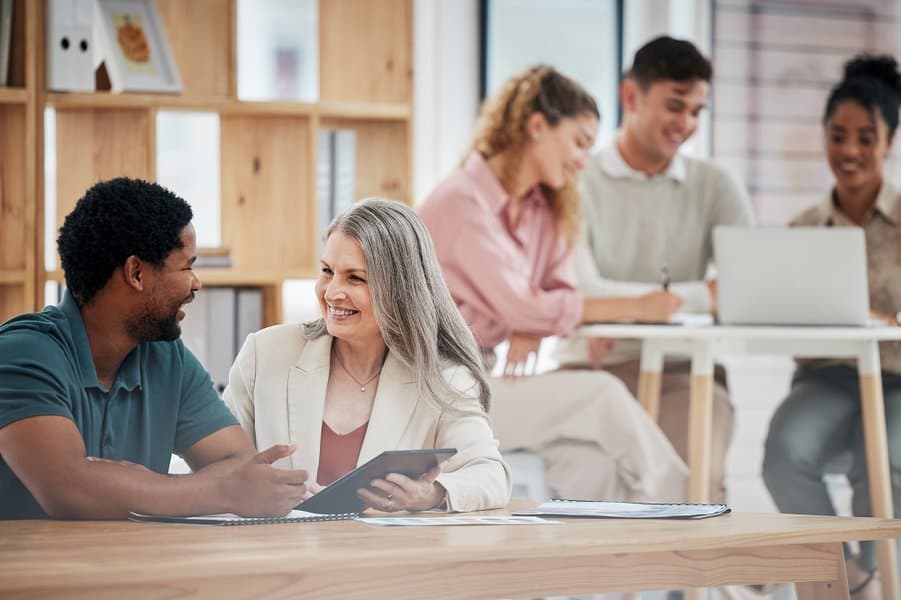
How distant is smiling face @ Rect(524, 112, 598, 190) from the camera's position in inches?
132

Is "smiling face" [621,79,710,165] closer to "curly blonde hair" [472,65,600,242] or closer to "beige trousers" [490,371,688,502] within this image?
"curly blonde hair" [472,65,600,242]

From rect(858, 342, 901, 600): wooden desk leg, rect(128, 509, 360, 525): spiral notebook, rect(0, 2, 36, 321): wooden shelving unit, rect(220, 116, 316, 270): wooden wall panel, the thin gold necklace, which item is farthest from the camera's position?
rect(220, 116, 316, 270): wooden wall panel

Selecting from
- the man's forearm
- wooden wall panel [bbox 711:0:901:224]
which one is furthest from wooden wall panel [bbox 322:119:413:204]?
the man's forearm

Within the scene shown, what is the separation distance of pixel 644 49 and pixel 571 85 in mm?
400

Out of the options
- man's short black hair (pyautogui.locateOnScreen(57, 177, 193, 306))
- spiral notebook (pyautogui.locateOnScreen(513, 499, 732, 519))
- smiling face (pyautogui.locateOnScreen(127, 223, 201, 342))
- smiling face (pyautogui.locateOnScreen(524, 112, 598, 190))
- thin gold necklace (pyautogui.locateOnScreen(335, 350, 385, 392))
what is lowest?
spiral notebook (pyautogui.locateOnScreen(513, 499, 732, 519))

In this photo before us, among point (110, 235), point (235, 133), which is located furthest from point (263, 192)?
point (110, 235)

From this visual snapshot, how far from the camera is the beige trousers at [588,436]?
314 centimetres

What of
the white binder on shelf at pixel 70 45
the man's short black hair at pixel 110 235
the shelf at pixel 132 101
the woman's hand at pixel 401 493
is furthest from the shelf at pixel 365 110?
the woman's hand at pixel 401 493

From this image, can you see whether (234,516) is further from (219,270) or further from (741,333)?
(219,270)

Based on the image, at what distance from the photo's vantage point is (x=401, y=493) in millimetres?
1623

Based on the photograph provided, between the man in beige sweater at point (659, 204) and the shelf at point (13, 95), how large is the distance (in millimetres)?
1552

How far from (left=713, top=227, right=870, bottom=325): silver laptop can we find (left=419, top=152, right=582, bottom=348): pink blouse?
39 centimetres

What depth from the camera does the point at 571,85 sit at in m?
3.44

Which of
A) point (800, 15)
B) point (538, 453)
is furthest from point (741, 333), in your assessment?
point (800, 15)
